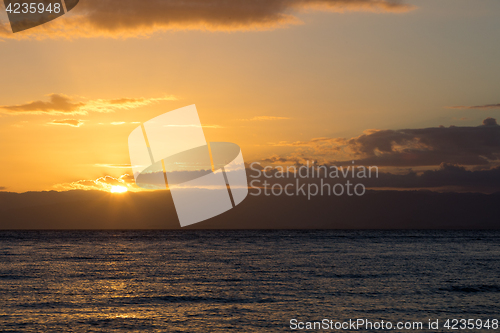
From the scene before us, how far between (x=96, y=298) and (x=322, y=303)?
15.5m

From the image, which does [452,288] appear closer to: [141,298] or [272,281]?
[272,281]

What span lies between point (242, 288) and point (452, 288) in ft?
57.6

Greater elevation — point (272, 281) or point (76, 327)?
point (76, 327)

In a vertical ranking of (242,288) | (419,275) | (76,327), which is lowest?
(419,275)

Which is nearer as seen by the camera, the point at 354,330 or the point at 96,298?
the point at 354,330

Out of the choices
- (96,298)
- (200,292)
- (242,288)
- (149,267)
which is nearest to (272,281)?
(242,288)

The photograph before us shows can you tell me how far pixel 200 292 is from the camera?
3114 cm

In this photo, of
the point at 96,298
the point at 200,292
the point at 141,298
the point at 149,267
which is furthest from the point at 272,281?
the point at 149,267

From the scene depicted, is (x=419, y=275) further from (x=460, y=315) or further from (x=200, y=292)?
(x=200, y=292)

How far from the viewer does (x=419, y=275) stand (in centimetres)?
4228

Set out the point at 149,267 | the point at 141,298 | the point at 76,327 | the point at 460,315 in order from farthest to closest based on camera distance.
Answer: the point at 149,267, the point at 141,298, the point at 460,315, the point at 76,327

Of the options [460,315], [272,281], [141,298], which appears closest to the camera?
[460,315]

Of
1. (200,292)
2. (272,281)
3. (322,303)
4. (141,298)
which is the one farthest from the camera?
(272,281)

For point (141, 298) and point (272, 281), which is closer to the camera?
point (141, 298)
